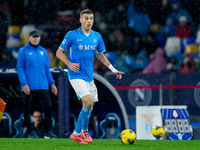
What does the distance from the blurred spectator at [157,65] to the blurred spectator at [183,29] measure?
2.33 ft

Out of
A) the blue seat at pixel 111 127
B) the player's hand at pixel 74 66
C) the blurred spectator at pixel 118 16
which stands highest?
the blurred spectator at pixel 118 16

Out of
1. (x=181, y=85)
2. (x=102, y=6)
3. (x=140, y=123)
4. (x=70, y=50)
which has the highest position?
(x=102, y=6)

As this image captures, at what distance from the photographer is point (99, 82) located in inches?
378

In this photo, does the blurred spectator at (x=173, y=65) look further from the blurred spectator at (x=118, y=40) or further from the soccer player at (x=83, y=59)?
the soccer player at (x=83, y=59)

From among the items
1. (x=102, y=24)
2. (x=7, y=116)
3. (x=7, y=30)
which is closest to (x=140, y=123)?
(x=7, y=116)

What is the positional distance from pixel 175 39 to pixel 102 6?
2246mm

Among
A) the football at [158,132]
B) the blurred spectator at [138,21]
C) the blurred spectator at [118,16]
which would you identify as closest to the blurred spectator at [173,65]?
the blurred spectator at [138,21]

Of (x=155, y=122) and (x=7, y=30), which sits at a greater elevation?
(x=7, y=30)

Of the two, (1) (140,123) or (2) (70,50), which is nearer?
(2) (70,50)

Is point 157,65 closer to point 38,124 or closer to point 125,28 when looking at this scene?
point 125,28

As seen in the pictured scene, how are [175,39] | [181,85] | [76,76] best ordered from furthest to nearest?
[175,39] < [181,85] < [76,76]

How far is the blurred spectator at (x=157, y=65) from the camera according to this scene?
11.2m

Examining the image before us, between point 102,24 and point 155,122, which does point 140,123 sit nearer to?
point 155,122

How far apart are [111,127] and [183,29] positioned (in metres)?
3.66
